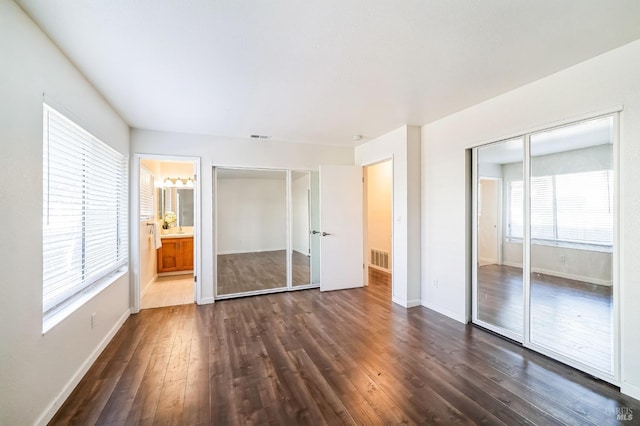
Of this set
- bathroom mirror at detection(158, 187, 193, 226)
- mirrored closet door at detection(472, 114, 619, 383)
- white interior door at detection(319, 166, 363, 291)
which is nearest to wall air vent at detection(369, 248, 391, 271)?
white interior door at detection(319, 166, 363, 291)

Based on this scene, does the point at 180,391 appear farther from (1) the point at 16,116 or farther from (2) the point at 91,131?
(2) the point at 91,131

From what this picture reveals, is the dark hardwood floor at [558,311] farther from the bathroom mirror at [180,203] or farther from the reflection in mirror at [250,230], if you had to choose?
the bathroom mirror at [180,203]

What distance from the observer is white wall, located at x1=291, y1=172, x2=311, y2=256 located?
16.5 ft

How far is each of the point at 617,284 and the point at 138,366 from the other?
4095 mm

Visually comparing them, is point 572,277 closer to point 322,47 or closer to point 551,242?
point 551,242

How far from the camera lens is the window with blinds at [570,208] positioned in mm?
2346

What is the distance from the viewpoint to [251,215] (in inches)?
222

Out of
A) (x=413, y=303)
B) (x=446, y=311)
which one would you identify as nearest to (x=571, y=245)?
(x=446, y=311)

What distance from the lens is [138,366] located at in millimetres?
2566

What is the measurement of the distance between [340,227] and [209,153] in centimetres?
249

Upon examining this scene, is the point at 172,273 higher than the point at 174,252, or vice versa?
the point at 174,252

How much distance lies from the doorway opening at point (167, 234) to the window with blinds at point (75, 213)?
1.39m

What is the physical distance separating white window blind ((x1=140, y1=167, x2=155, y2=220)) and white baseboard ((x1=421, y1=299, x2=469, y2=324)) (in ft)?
15.1

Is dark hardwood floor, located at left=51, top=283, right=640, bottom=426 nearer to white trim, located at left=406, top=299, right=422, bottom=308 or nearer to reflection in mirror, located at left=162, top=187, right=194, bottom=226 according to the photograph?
white trim, located at left=406, top=299, right=422, bottom=308
